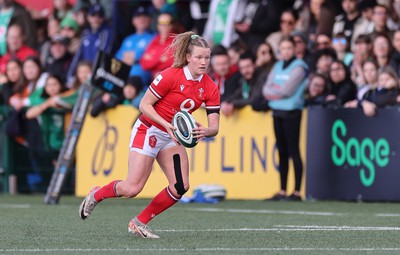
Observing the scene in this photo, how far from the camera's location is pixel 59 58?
64.5 feet

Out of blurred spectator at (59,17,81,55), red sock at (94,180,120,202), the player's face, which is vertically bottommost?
red sock at (94,180,120,202)

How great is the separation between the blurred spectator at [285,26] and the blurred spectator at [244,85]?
661 millimetres

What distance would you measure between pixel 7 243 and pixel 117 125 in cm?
806

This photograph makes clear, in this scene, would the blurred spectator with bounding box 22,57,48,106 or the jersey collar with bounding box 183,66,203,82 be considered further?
the blurred spectator with bounding box 22,57,48,106

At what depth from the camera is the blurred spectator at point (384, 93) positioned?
14672mm

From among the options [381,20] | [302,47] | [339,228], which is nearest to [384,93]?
[381,20]

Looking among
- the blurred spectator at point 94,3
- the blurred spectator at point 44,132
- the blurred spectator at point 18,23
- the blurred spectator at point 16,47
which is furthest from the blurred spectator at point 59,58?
the blurred spectator at point 94,3

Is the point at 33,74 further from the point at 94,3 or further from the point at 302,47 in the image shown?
the point at 302,47

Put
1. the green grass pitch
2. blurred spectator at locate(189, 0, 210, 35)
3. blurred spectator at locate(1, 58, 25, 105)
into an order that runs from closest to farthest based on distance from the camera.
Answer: the green grass pitch < blurred spectator at locate(1, 58, 25, 105) < blurred spectator at locate(189, 0, 210, 35)

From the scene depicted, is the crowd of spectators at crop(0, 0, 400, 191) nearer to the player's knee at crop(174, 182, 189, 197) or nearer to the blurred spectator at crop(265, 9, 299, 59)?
the blurred spectator at crop(265, 9, 299, 59)

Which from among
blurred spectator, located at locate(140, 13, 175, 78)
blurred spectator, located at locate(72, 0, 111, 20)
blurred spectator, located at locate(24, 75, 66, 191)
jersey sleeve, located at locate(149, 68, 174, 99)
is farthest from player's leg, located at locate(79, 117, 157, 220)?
blurred spectator, located at locate(72, 0, 111, 20)

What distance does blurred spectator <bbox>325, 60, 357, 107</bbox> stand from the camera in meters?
15.3

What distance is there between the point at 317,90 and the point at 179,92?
6.13 metres

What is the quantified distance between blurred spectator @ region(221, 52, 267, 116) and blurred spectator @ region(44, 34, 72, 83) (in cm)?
411
